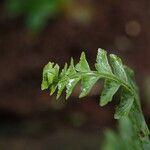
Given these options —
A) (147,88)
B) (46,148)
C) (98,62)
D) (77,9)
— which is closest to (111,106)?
(147,88)

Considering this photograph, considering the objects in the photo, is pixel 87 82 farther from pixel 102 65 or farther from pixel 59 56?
pixel 59 56

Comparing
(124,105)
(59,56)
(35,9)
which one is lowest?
(59,56)

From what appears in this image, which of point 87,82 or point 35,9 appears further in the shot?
point 35,9

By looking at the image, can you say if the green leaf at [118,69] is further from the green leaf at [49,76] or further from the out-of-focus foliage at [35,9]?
the out-of-focus foliage at [35,9]

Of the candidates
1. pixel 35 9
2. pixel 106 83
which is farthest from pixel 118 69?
pixel 35 9

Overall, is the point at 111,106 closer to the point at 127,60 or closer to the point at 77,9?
the point at 127,60

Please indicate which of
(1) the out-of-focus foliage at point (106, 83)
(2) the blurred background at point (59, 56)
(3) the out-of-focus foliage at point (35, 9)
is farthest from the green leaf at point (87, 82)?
(3) the out-of-focus foliage at point (35, 9)
